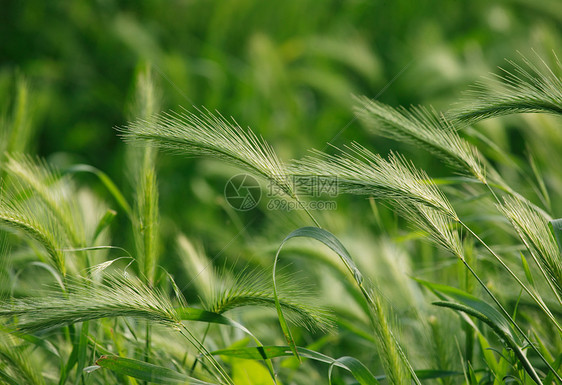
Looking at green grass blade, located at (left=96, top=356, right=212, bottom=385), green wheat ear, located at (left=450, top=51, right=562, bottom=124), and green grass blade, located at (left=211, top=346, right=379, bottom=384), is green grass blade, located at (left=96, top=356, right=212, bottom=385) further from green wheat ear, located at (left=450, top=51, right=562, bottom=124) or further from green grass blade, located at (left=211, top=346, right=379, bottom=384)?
green wheat ear, located at (left=450, top=51, right=562, bottom=124)

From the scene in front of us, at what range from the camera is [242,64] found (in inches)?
130

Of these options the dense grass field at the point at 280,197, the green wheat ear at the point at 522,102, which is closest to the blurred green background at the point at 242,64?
the dense grass field at the point at 280,197

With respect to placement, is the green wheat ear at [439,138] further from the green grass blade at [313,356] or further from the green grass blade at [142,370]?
the green grass blade at [142,370]

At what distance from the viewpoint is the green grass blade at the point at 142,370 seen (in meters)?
0.78

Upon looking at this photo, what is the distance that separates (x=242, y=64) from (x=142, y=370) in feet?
9.03

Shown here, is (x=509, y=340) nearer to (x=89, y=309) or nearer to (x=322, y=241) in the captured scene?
(x=322, y=241)

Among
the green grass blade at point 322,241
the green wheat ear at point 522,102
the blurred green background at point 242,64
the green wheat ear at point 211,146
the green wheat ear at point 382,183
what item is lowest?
the green grass blade at point 322,241

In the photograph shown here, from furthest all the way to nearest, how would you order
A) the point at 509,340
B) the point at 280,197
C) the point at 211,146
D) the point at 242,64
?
the point at 242,64
the point at 280,197
the point at 211,146
the point at 509,340

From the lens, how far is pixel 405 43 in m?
3.19

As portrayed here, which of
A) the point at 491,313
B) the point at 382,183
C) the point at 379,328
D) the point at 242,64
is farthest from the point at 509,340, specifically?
the point at 242,64

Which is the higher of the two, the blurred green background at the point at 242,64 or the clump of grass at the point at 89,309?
the blurred green background at the point at 242,64

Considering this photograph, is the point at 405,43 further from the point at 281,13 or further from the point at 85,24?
the point at 85,24

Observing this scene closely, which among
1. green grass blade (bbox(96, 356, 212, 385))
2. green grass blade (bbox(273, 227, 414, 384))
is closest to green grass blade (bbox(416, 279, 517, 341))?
green grass blade (bbox(273, 227, 414, 384))

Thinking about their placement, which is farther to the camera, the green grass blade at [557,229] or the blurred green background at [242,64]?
the blurred green background at [242,64]
